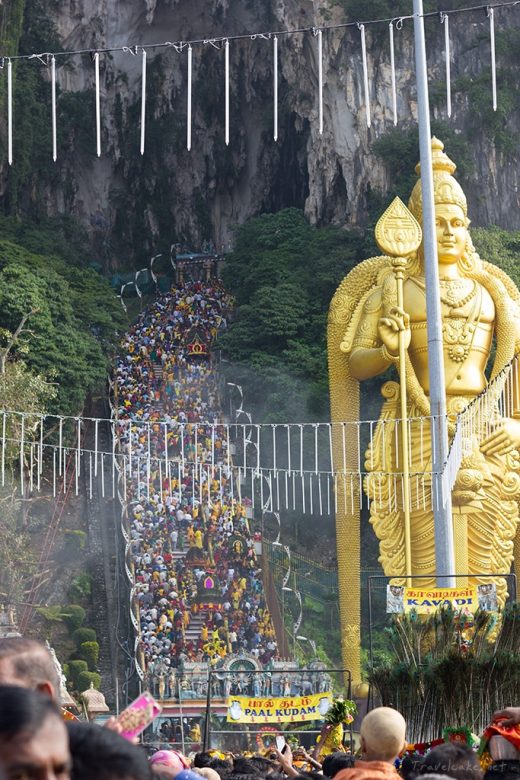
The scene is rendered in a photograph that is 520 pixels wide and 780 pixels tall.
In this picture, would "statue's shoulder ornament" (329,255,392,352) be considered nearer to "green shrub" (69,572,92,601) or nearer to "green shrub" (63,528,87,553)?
"green shrub" (69,572,92,601)

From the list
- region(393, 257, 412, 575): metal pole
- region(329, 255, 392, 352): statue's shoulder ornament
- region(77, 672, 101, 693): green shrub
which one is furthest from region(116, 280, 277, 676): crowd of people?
region(393, 257, 412, 575): metal pole

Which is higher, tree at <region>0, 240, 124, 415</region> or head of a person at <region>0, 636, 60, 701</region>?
tree at <region>0, 240, 124, 415</region>

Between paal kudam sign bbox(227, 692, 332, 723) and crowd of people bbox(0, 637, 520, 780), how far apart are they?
7726 mm

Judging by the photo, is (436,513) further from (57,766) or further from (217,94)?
(217,94)

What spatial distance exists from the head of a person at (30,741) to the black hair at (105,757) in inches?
12.8

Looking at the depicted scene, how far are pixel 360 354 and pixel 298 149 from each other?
19462mm

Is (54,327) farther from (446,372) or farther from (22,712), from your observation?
(22,712)

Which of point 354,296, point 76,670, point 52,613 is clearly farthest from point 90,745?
point 52,613

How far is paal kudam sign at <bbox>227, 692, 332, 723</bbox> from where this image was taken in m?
14.0

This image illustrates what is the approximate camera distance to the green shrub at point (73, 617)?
2942cm

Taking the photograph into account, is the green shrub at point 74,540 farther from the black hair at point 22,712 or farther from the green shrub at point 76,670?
the black hair at point 22,712

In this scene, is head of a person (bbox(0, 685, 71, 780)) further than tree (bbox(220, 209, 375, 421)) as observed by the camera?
No

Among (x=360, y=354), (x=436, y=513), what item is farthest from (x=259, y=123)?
(x=436, y=513)

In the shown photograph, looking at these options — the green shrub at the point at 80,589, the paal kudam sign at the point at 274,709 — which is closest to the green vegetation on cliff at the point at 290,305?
the green shrub at the point at 80,589
